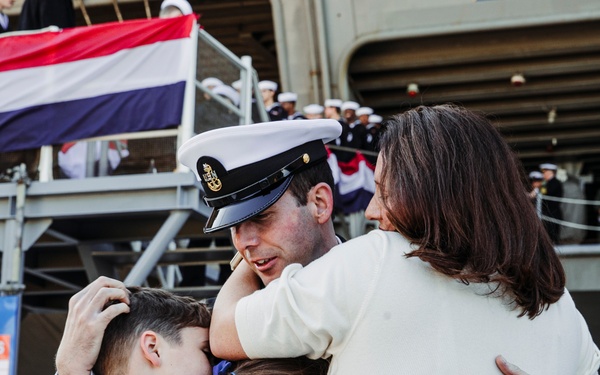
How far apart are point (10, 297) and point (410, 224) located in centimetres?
497

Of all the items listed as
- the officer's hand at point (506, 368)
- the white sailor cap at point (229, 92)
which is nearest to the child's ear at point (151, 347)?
the officer's hand at point (506, 368)

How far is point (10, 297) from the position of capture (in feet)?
20.2

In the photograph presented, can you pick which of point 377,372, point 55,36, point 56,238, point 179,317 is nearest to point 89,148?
point 55,36

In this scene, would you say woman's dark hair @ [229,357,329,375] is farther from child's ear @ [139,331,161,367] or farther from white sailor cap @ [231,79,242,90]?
white sailor cap @ [231,79,242,90]

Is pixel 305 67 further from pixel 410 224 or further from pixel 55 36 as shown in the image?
pixel 410 224

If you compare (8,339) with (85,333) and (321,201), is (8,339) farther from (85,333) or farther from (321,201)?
(321,201)

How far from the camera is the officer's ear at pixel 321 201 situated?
2006 mm

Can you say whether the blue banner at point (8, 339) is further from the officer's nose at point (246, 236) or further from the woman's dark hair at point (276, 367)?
the woman's dark hair at point (276, 367)

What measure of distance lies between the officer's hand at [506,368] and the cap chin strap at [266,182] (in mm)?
602

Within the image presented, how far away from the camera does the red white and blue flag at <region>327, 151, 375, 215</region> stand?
34.4ft

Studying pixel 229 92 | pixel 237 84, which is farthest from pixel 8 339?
pixel 237 84

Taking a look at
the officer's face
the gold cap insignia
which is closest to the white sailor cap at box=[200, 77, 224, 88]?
the gold cap insignia

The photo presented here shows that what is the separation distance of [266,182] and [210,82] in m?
4.90

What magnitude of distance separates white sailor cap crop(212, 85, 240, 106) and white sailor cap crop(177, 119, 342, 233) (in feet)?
16.1
